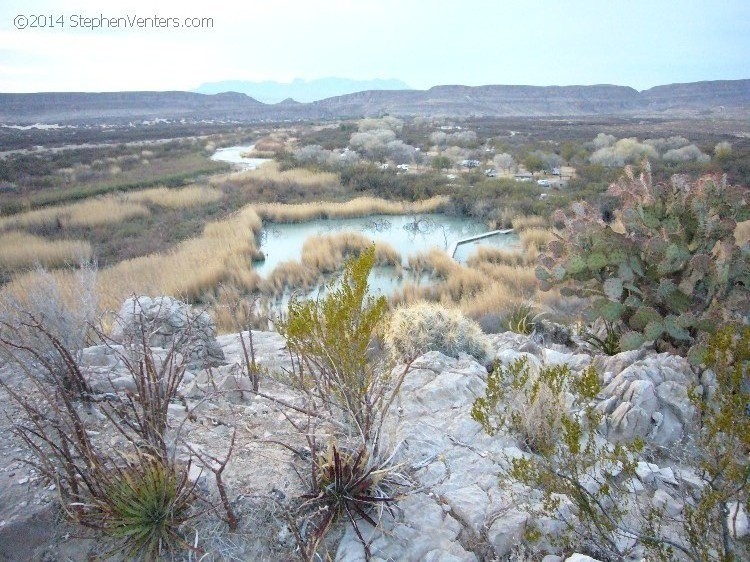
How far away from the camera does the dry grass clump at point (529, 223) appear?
14.8 metres

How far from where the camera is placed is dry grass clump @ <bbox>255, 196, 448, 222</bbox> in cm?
1736

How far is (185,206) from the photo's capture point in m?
18.3

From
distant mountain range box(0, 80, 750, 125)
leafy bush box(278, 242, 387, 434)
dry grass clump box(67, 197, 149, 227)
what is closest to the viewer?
leafy bush box(278, 242, 387, 434)

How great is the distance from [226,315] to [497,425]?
5.37 meters

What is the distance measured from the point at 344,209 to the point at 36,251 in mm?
9148

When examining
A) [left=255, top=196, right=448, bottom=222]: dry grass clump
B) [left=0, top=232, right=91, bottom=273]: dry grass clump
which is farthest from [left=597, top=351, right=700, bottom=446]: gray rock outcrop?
[left=255, top=196, right=448, bottom=222]: dry grass clump

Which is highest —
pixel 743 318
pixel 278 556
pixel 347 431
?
pixel 743 318

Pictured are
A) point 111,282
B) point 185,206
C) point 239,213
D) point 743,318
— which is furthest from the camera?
point 185,206

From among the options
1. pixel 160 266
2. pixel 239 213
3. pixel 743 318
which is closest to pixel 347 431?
pixel 743 318

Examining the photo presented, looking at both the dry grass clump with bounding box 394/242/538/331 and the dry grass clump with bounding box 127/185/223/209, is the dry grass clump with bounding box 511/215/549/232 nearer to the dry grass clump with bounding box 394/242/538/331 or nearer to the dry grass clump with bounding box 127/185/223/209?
the dry grass clump with bounding box 394/242/538/331

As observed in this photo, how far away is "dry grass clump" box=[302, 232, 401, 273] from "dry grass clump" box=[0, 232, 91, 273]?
4927 mm

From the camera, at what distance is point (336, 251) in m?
12.8

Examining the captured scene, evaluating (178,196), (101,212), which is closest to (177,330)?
(101,212)

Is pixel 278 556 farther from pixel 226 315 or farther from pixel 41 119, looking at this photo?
pixel 41 119
